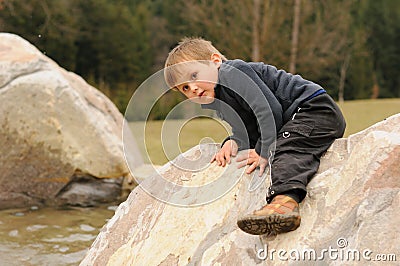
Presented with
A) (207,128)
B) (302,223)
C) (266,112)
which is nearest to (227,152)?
(266,112)

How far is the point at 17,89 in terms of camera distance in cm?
585

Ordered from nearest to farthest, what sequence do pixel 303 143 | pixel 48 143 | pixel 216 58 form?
pixel 303 143 < pixel 216 58 < pixel 48 143

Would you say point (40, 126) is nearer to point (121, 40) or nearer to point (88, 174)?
point (88, 174)

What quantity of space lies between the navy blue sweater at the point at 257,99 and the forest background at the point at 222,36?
948 cm

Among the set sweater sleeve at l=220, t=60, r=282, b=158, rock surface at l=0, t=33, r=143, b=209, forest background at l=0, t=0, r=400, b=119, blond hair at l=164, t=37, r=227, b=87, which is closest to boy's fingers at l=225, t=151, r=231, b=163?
sweater sleeve at l=220, t=60, r=282, b=158

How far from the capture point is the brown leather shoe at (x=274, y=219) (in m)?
2.40

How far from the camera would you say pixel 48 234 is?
4.75 meters

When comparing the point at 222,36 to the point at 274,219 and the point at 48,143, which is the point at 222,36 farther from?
the point at 274,219

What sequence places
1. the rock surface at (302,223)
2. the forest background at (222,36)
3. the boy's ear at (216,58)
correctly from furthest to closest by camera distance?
the forest background at (222,36)
the boy's ear at (216,58)
the rock surface at (302,223)

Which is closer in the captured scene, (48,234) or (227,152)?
(227,152)

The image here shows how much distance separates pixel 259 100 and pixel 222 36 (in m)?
16.9

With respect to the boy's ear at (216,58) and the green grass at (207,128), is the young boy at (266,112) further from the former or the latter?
the green grass at (207,128)

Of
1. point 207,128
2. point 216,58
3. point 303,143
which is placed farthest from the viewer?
point 207,128
